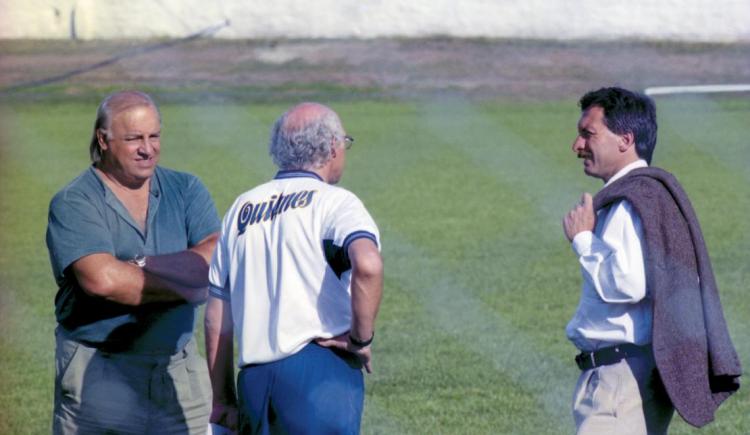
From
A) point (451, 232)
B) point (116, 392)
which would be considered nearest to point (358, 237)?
point (116, 392)

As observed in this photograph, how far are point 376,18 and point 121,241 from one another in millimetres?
1007

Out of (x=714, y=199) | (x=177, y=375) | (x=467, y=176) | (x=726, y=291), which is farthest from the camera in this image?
(x=467, y=176)

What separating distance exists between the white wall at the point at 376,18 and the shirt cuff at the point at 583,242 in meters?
0.52

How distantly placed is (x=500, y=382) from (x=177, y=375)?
2.83 m

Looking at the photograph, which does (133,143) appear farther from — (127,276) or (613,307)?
(613,307)

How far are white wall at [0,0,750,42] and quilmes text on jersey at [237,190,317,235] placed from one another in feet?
1.35

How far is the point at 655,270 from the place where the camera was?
3.56 m

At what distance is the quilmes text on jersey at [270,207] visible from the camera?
3.58 meters

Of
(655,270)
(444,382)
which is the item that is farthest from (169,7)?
(444,382)

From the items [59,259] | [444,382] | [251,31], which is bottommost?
[444,382]

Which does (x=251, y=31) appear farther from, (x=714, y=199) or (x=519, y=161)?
(x=714, y=199)

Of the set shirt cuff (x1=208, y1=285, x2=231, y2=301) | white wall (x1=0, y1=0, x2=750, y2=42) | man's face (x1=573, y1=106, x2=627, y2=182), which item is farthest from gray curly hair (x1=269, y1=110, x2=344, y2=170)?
man's face (x1=573, y1=106, x2=627, y2=182)

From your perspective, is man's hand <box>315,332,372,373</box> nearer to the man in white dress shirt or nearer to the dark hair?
the man in white dress shirt

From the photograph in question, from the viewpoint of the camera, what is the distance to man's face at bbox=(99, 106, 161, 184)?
13.0ft
